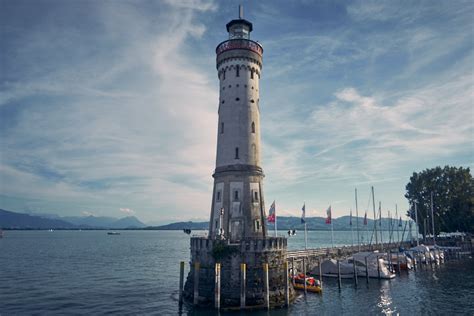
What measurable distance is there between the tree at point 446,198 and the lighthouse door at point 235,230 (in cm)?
7954

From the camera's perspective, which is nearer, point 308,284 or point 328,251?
point 308,284

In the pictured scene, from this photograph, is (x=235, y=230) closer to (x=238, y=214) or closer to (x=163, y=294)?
(x=238, y=214)

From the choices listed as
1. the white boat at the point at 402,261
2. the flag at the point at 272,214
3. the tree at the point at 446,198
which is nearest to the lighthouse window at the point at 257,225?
the flag at the point at 272,214

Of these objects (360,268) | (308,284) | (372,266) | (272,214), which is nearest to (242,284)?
(272,214)

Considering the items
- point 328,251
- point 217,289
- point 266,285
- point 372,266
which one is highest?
point 328,251

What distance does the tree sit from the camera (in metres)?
95.8

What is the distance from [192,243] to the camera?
1655 inches

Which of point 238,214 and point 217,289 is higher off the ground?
point 238,214

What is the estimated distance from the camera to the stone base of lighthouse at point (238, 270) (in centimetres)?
3709

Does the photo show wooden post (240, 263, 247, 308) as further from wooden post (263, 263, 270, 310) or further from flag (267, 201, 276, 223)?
flag (267, 201, 276, 223)

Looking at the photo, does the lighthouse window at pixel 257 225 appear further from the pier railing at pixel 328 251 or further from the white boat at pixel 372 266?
the white boat at pixel 372 266

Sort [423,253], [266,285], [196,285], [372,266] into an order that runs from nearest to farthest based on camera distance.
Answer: [266,285] → [196,285] → [372,266] → [423,253]

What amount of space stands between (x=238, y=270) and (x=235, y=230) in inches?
217

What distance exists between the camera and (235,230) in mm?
41844
